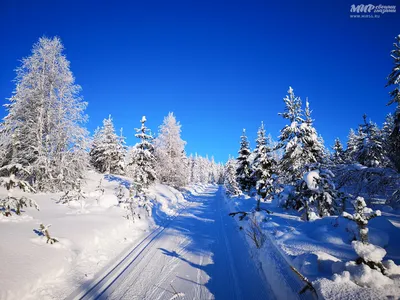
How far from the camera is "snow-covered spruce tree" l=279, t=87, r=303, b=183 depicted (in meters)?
12.2

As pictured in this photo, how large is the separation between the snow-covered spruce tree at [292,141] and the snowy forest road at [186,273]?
591cm

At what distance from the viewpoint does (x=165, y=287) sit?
5121 millimetres

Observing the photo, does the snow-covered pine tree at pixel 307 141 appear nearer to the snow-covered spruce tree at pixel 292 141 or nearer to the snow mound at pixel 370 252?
the snow-covered spruce tree at pixel 292 141

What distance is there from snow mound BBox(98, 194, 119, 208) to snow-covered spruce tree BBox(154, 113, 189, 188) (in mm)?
16292

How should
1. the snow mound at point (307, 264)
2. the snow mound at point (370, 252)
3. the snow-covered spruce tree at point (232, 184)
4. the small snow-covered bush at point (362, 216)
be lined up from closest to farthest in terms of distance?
the snow mound at point (370, 252), the small snow-covered bush at point (362, 216), the snow mound at point (307, 264), the snow-covered spruce tree at point (232, 184)

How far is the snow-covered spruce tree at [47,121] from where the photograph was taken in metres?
13.8

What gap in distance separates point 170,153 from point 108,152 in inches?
435

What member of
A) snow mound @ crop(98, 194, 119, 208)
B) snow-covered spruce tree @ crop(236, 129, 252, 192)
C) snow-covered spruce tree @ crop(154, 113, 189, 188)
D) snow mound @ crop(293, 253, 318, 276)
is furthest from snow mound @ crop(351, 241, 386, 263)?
snow-covered spruce tree @ crop(236, 129, 252, 192)

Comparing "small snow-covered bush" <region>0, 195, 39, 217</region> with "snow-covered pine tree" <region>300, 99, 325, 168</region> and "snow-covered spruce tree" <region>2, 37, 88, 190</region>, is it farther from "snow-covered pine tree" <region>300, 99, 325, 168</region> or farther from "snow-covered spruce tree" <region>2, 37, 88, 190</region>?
"snow-covered pine tree" <region>300, 99, 325, 168</region>

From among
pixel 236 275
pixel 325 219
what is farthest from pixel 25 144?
pixel 325 219

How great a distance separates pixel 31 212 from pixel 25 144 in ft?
24.2

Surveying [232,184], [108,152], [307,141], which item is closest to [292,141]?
[307,141]

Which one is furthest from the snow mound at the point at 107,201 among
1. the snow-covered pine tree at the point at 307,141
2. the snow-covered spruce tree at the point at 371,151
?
the snow-covered spruce tree at the point at 371,151

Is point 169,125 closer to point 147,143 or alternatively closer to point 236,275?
point 147,143
